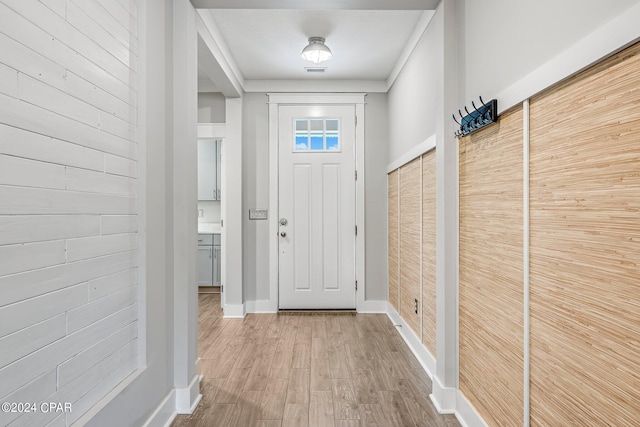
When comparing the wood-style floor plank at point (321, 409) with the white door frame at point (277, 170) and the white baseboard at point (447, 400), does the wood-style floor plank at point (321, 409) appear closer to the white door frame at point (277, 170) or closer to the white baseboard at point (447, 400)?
the white baseboard at point (447, 400)

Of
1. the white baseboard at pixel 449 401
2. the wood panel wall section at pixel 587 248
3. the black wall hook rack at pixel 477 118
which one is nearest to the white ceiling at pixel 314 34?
the black wall hook rack at pixel 477 118

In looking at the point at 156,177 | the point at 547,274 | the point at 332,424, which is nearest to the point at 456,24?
the point at 547,274

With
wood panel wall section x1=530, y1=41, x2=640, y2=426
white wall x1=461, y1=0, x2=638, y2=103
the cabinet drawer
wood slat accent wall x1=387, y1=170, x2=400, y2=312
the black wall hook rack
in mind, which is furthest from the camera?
the cabinet drawer

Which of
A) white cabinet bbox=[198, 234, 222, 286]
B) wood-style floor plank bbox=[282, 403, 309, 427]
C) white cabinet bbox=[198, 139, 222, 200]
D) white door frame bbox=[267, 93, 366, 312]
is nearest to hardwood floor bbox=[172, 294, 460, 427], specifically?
wood-style floor plank bbox=[282, 403, 309, 427]

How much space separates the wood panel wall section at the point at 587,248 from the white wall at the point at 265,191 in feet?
9.36

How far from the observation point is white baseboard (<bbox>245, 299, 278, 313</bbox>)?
419cm

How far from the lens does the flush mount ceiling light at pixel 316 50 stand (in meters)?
3.14

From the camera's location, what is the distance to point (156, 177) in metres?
1.90

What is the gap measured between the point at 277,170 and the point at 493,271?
9.55ft

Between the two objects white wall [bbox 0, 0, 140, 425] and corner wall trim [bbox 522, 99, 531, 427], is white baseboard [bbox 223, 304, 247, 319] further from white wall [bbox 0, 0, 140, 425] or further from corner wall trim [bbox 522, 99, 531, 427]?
corner wall trim [bbox 522, 99, 531, 427]

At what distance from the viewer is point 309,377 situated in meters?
2.57

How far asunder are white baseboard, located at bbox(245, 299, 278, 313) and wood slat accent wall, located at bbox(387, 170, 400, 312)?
1.29 m

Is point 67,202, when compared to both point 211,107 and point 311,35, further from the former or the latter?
point 211,107

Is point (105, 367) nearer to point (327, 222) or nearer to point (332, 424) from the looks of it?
point (332, 424)
